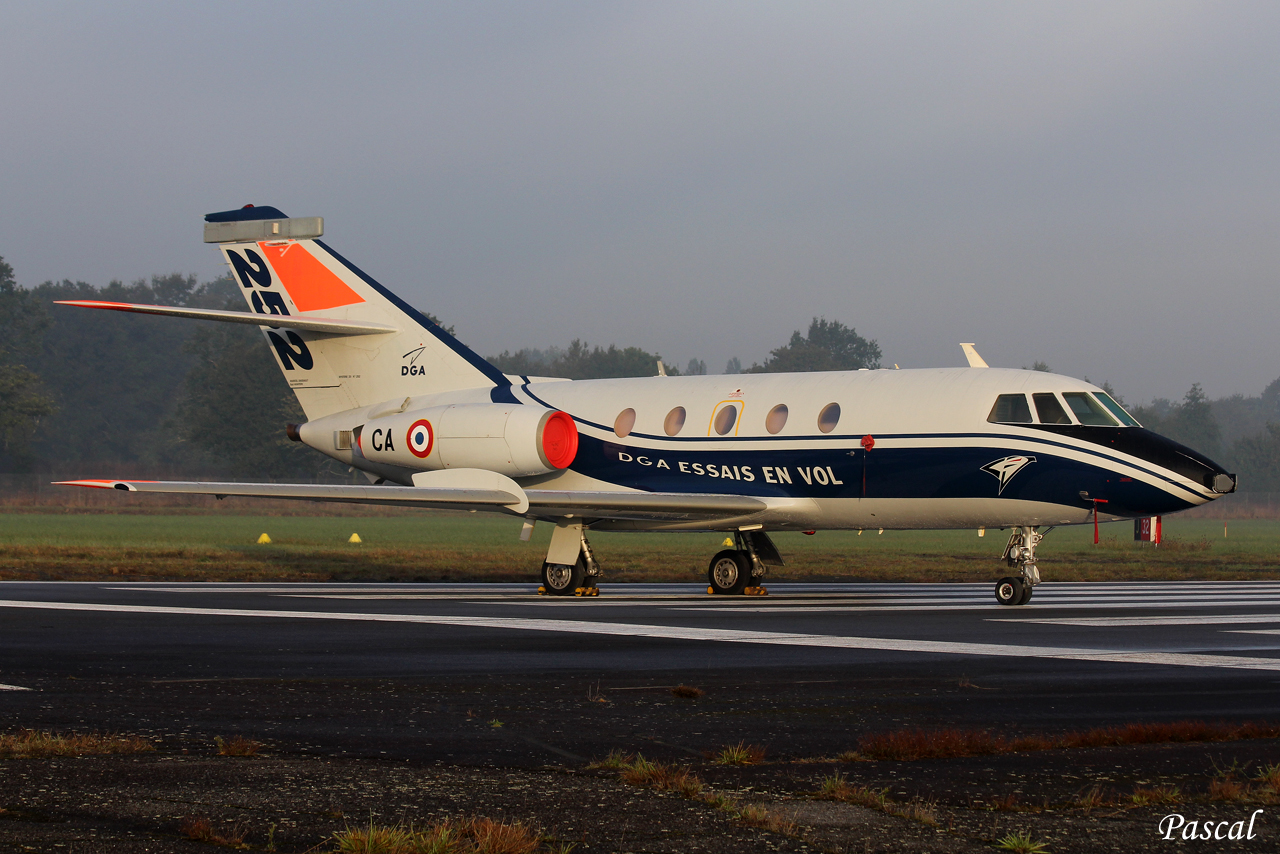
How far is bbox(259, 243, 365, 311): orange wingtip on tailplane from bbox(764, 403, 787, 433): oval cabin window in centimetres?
799

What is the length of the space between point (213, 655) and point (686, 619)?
5971 mm

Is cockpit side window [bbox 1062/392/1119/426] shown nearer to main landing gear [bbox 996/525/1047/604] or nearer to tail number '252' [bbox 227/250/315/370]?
main landing gear [bbox 996/525/1047/604]

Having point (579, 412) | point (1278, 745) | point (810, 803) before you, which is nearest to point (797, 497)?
point (579, 412)

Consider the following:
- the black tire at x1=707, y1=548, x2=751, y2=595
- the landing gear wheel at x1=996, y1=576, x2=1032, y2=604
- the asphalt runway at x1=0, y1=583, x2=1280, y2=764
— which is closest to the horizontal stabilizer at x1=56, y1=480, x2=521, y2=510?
the asphalt runway at x1=0, y1=583, x2=1280, y2=764

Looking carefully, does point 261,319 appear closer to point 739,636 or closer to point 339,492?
point 339,492

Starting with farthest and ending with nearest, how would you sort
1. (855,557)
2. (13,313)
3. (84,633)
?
1. (13,313)
2. (855,557)
3. (84,633)

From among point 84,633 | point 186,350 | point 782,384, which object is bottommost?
point 84,633

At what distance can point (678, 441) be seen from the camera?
21188 millimetres

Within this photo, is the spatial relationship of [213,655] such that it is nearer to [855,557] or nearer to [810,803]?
[810,803]

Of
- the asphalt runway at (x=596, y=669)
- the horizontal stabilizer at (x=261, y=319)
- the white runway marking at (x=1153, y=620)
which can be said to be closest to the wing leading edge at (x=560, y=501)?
the asphalt runway at (x=596, y=669)

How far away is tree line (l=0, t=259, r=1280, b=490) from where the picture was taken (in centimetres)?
9375

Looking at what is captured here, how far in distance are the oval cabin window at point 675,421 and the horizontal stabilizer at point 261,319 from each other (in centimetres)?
549

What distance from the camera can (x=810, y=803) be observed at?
5.75 metres

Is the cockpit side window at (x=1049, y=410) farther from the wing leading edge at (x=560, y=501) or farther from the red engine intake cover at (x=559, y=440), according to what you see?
the red engine intake cover at (x=559, y=440)
